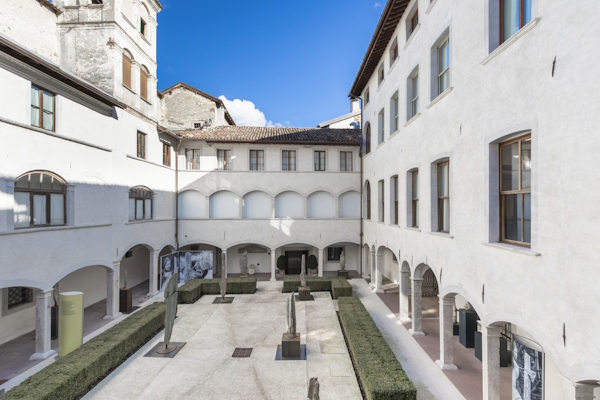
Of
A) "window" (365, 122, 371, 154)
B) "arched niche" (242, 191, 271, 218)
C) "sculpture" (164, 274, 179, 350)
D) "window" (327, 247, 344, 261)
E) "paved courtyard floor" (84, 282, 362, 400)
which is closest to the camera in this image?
"paved courtyard floor" (84, 282, 362, 400)

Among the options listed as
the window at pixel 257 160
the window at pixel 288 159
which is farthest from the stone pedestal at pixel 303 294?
the window at pixel 257 160

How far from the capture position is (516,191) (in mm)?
7309

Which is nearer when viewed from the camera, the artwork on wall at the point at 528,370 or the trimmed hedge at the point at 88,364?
the artwork on wall at the point at 528,370

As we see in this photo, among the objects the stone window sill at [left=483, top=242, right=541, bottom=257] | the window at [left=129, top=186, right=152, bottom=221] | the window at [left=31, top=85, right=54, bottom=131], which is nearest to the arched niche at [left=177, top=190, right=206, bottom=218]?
the window at [left=129, top=186, right=152, bottom=221]

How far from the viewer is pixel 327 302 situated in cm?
1717

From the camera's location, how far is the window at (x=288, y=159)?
2403 cm

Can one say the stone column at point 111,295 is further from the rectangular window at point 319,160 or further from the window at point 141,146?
the rectangular window at point 319,160

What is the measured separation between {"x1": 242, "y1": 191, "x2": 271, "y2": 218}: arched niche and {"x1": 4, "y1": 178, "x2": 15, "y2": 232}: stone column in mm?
14281

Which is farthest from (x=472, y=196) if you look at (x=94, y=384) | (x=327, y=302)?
(x=94, y=384)

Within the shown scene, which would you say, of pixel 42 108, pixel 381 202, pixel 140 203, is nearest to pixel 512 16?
pixel 381 202

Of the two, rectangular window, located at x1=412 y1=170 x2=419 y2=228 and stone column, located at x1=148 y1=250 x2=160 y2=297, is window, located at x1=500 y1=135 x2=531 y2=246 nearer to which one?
rectangular window, located at x1=412 y1=170 x2=419 y2=228

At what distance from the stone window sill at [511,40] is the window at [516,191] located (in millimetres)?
2101

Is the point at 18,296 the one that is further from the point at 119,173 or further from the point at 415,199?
the point at 415,199

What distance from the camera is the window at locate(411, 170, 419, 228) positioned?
13250 millimetres
